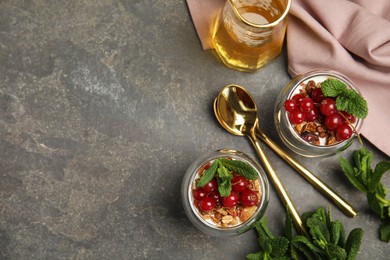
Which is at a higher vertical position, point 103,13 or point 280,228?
point 103,13

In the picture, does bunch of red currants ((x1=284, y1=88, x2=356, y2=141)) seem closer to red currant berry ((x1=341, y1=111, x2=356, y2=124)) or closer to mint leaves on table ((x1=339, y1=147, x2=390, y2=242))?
red currant berry ((x1=341, y1=111, x2=356, y2=124))

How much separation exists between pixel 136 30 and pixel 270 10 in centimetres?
32

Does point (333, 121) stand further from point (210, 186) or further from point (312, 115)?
point (210, 186)

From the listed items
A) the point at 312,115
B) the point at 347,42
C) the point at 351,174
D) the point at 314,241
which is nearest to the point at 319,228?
the point at 314,241

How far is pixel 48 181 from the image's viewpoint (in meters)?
1.26

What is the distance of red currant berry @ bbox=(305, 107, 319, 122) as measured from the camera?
4.01 feet

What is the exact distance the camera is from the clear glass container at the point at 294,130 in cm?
125

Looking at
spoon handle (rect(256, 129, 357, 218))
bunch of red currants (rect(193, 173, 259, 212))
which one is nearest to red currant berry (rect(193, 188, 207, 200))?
bunch of red currants (rect(193, 173, 259, 212))

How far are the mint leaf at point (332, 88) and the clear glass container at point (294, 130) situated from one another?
63 mm

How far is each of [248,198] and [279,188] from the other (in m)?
0.15

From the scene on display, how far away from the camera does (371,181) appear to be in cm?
126

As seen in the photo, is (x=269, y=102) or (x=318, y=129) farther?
(x=269, y=102)

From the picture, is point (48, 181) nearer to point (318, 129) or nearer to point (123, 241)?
point (123, 241)

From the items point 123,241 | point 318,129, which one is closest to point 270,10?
point 318,129
